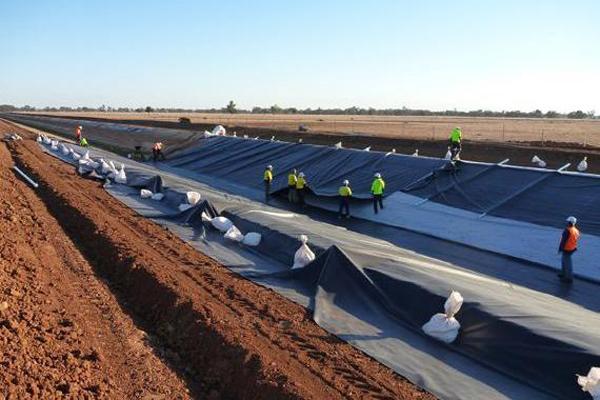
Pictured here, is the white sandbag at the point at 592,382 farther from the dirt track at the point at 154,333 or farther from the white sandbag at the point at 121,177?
the white sandbag at the point at 121,177

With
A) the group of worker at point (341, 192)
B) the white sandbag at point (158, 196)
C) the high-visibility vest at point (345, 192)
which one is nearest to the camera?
the group of worker at point (341, 192)

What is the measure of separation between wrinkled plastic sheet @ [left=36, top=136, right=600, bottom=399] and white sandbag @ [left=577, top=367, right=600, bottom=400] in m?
0.41

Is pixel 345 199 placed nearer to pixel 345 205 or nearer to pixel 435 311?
pixel 345 205

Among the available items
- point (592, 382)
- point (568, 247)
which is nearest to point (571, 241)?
point (568, 247)

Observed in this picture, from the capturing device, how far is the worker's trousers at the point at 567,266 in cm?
1089

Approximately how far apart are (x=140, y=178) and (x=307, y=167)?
6.37 metres

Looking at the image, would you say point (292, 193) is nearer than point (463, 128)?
Yes

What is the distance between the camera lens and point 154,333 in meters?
7.98

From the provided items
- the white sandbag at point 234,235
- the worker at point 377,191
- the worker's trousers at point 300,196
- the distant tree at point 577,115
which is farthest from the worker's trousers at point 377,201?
the distant tree at point 577,115

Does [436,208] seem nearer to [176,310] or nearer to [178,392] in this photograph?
[176,310]

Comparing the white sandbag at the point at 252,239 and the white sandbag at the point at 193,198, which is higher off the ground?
the white sandbag at the point at 193,198

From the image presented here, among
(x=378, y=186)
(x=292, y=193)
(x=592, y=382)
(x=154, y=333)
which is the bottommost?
(x=154, y=333)

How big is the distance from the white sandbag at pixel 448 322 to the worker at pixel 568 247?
4.39 metres

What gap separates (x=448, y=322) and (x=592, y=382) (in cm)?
204
